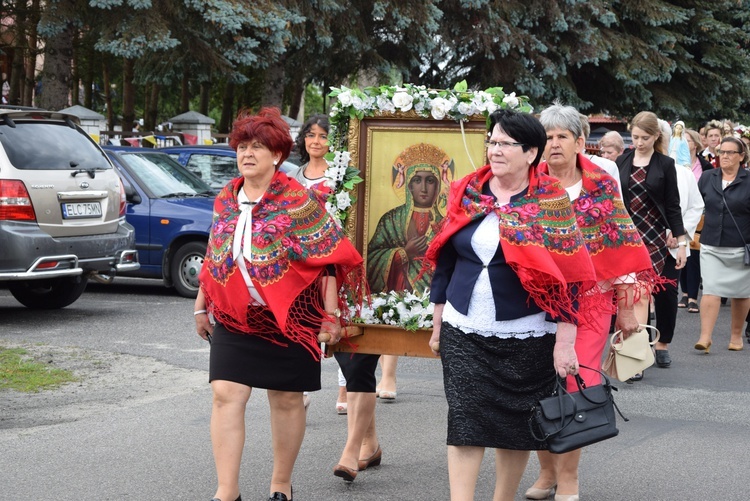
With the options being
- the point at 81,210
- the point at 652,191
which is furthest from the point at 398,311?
the point at 81,210

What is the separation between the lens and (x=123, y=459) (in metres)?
6.50

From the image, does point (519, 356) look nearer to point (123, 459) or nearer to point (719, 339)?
point (123, 459)

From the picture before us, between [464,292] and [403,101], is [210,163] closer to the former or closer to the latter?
[403,101]

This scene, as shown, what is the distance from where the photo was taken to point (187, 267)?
13.5 metres

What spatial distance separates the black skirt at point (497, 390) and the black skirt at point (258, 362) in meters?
0.93

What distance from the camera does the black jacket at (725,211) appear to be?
10.9m

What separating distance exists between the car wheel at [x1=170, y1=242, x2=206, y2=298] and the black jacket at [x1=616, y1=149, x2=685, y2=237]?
5842 millimetres

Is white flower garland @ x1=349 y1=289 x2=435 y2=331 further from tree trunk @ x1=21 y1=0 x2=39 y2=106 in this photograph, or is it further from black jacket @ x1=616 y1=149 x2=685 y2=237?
tree trunk @ x1=21 y1=0 x2=39 y2=106

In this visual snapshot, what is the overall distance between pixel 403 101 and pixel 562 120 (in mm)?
790

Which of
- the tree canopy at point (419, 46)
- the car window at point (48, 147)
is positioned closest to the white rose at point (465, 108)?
the car window at point (48, 147)

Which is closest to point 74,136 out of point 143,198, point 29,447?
point 143,198

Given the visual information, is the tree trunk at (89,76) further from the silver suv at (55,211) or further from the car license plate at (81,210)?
the car license plate at (81,210)

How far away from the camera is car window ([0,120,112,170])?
11.1 metres

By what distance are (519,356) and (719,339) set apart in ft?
24.5
